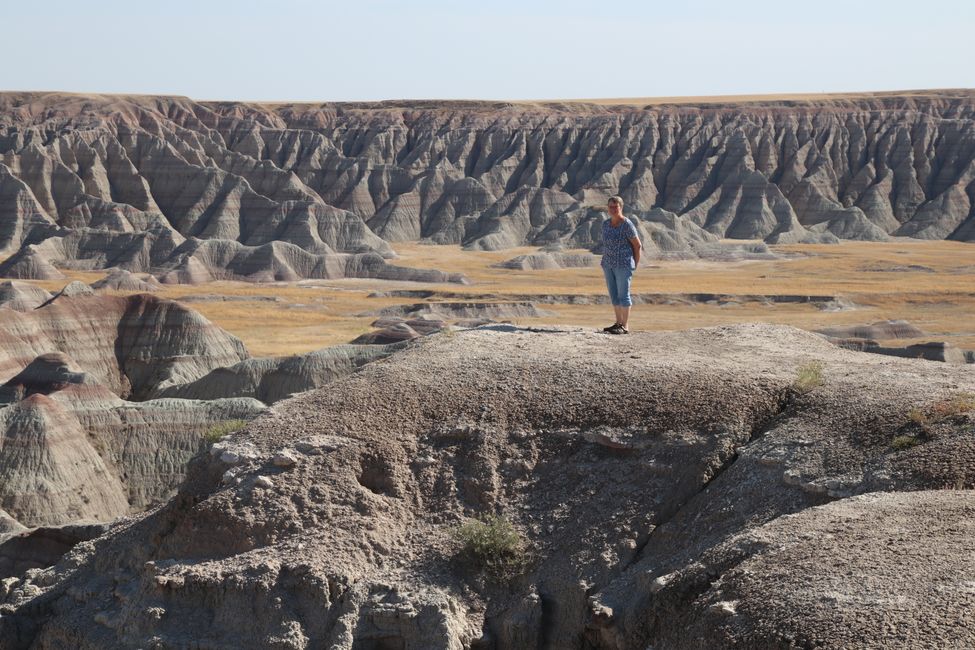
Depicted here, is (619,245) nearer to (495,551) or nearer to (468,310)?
(495,551)

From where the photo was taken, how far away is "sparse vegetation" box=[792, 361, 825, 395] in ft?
43.1

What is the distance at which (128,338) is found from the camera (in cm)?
Answer: 4312

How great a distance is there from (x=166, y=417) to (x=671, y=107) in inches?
4903

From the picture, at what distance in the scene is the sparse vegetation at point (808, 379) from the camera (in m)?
13.1

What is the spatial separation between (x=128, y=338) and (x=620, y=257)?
29.6 metres

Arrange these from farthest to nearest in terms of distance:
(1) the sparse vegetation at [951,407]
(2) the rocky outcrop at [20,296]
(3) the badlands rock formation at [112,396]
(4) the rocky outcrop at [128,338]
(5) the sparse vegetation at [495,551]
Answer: (2) the rocky outcrop at [20,296] → (4) the rocky outcrop at [128,338] → (3) the badlands rock formation at [112,396] → (5) the sparse vegetation at [495,551] → (1) the sparse vegetation at [951,407]

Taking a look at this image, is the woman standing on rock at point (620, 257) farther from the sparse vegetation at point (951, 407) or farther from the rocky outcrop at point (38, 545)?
the rocky outcrop at point (38, 545)

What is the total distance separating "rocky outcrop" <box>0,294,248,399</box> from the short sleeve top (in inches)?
1029

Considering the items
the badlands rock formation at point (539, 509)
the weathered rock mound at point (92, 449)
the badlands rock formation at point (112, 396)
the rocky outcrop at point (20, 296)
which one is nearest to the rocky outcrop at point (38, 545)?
the badlands rock formation at point (112, 396)

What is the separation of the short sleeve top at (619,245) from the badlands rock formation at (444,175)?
77.1 meters

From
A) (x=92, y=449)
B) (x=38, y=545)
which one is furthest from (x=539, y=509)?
(x=92, y=449)

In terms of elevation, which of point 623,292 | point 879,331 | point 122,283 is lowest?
point 122,283

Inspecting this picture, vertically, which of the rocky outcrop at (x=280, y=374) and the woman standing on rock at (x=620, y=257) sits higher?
the woman standing on rock at (x=620, y=257)

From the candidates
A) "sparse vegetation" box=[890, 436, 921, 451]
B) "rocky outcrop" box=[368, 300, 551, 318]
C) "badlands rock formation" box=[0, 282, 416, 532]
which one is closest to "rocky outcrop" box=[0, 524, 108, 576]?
"badlands rock formation" box=[0, 282, 416, 532]
